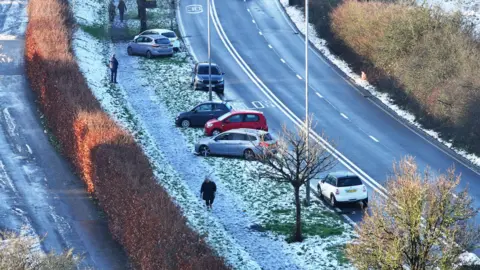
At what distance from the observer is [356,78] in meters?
51.0

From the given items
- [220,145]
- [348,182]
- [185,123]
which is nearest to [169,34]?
[185,123]

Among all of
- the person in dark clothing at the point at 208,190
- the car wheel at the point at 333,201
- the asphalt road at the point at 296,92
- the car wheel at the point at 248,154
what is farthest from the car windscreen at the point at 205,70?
the car wheel at the point at 333,201

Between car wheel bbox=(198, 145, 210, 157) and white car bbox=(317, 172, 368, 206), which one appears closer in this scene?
white car bbox=(317, 172, 368, 206)

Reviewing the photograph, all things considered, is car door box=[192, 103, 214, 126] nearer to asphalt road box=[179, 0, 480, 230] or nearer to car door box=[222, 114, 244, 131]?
car door box=[222, 114, 244, 131]

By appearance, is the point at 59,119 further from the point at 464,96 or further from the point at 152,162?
the point at 464,96

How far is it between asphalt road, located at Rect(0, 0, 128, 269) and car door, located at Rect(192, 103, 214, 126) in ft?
22.1

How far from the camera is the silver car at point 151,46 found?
5353cm

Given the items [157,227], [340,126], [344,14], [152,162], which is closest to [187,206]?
[152,162]

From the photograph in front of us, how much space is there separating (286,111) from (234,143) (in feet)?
23.4

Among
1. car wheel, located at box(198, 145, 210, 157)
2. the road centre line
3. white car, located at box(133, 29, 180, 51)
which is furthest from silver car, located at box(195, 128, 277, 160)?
white car, located at box(133, 29, 180, 51)

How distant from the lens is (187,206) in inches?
1352

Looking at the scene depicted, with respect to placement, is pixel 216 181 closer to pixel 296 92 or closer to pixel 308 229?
pixel 308 229

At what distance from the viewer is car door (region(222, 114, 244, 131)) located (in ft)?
136

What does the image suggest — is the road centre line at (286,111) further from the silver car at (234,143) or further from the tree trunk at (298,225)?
the tree trunk at (298,225)
